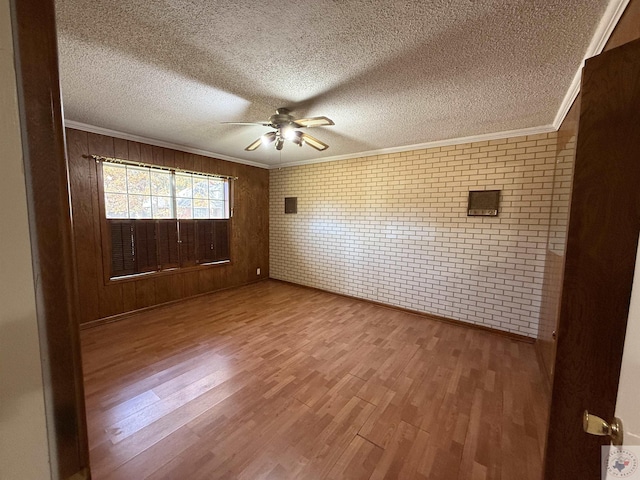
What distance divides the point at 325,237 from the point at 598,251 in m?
4.00

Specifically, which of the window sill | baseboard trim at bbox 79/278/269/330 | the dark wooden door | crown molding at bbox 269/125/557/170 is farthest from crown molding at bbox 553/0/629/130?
baseboard trim at bbox 79/278/269/330

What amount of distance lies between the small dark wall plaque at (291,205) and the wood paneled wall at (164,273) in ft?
1.64

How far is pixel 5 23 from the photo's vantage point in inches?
13.1

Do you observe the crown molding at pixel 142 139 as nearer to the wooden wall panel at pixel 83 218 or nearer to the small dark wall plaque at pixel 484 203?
the wooden wall panel at pixel 83 218

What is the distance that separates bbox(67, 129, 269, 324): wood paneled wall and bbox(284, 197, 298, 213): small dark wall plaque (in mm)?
500

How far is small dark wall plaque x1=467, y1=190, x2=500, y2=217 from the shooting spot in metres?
3.14

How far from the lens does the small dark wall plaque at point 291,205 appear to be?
5133 millimetres

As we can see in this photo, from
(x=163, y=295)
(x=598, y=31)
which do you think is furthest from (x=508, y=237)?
(x=163, y=295)

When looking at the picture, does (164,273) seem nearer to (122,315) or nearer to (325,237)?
(122,315)

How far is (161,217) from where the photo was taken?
3.79m

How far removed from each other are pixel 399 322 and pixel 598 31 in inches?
124

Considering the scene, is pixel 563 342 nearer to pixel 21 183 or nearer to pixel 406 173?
pixel 21 183

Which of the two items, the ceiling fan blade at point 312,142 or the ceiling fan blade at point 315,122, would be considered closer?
the ceiling fan blade at point 315,122

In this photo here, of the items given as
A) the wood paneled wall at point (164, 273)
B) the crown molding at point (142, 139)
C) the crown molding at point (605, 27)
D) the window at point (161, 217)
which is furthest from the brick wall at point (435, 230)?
the window at point (161, 217)
